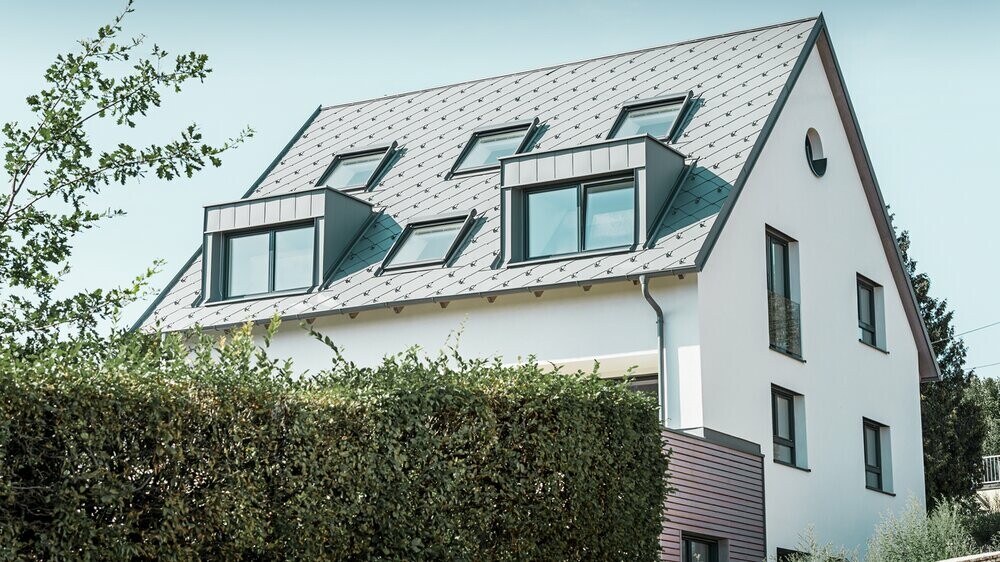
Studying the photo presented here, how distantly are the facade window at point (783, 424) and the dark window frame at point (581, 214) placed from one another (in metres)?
3.44

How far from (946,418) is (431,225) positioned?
54.8ft

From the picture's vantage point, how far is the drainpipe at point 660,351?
61.2 feet

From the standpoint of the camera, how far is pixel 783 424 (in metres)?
21.0

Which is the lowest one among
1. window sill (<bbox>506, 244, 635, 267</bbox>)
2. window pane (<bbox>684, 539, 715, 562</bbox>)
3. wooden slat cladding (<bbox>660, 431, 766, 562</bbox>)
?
window pane (<bbox>684, 539, 715, 562</bbox>)

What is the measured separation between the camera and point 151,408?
9898mm

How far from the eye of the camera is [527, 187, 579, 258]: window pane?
20.2 m

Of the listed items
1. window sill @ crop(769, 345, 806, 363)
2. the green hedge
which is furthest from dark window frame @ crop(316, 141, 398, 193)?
the green hedge

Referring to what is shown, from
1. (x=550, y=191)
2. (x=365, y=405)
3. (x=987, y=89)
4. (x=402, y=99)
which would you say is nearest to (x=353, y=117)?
(x=402, y=99)

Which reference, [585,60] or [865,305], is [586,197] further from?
[865,305]

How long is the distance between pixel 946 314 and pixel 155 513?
28.1 metres

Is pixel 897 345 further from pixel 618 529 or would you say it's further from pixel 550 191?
pixel 618 529

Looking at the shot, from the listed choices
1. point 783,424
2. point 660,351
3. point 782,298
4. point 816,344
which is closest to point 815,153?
point 782,298

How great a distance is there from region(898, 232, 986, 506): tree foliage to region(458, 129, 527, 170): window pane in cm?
1294

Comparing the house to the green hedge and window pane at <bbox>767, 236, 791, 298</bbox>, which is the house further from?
the green hedge
